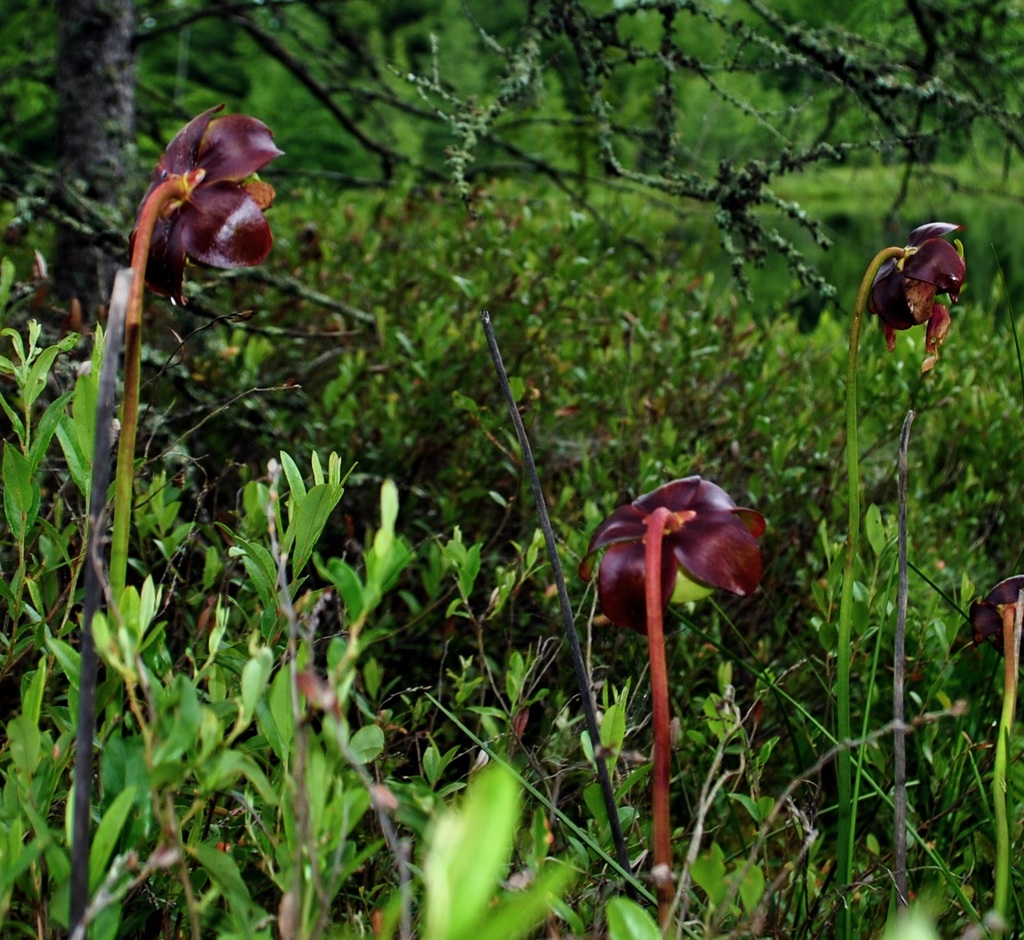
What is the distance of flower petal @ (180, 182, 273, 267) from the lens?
0.93 m

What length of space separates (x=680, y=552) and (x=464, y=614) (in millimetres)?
673

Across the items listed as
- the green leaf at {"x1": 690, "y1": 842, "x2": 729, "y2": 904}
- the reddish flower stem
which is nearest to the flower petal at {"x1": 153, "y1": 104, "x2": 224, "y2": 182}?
the reddish flower stem

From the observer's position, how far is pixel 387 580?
76cm

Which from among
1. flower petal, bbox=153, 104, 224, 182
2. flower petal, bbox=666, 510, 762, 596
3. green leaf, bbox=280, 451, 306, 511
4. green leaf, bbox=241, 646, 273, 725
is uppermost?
flower petal, bbox=153, 104, 224, 182

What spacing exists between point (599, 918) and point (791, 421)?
226cm

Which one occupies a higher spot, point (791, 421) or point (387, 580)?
point (387, 580)

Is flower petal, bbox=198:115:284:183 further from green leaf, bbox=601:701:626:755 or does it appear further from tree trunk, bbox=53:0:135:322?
tree trunk, bbox=53:0:135:322

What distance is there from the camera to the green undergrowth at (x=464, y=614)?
0.74 metres

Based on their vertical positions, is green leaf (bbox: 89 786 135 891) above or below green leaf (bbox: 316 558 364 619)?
below

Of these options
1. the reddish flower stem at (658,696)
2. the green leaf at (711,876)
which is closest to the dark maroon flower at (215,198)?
the reddish flower stem at (658,696)

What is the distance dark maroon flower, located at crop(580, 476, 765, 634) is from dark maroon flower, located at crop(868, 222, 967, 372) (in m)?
0.34

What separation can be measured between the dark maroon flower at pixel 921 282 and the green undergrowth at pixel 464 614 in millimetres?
→ 368

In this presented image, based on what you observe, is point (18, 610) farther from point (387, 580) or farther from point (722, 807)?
point (722, 807)

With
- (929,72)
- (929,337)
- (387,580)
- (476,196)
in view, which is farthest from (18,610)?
(929,72)
